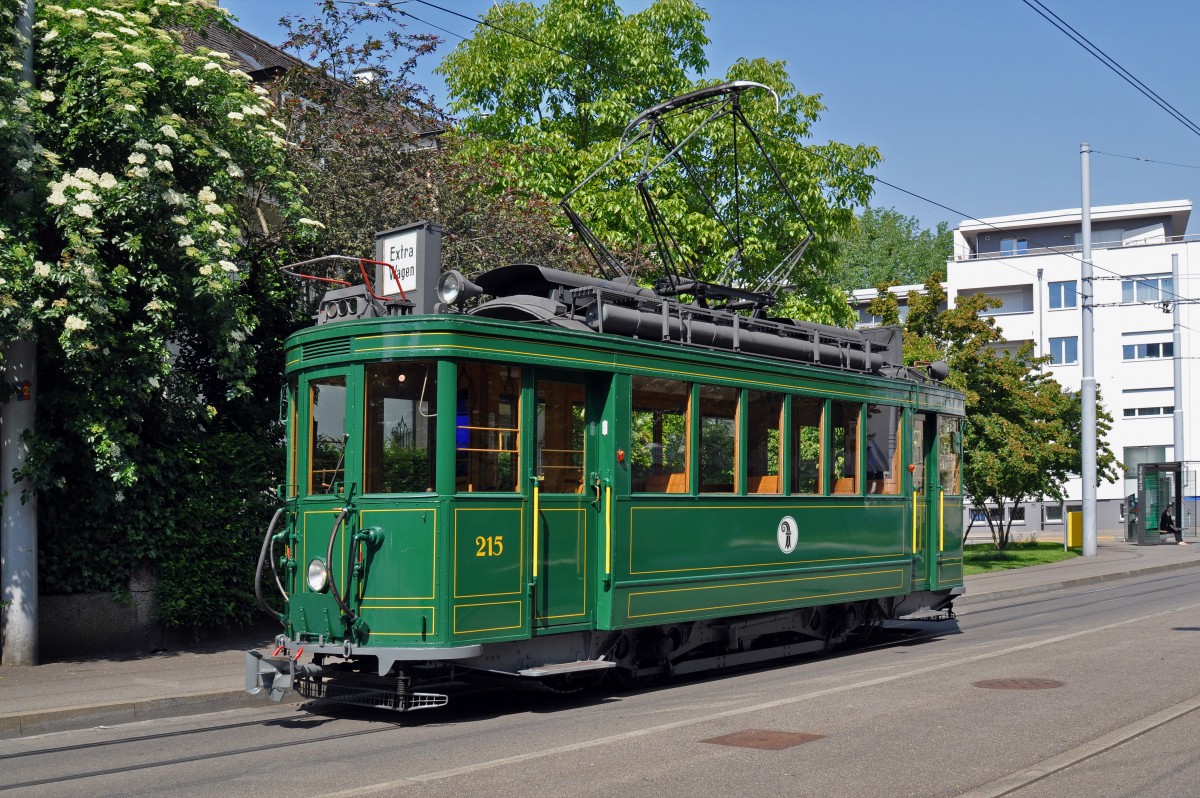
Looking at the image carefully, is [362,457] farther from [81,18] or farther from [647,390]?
[81,18]

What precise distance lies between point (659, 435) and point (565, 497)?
1.32m

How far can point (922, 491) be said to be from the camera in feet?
51.5

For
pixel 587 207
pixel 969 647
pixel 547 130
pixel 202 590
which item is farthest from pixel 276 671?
pixel 547 130

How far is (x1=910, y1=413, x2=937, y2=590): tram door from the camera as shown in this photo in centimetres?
1539

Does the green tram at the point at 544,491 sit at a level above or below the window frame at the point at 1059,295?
below

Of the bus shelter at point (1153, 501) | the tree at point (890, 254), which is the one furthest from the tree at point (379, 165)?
the tree at point (890, 254)

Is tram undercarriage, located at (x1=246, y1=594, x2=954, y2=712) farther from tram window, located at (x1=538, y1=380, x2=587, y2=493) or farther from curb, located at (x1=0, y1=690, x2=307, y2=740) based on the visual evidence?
tram window, located at (x1=538, y1=380, x2=587, y2=493)

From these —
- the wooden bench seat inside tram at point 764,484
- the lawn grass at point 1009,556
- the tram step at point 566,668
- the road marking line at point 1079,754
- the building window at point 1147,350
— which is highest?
the building window at point 1147,350

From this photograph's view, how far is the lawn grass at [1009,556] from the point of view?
95.4 ft

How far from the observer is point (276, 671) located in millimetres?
9812

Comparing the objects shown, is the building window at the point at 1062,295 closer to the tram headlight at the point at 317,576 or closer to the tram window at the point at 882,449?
the tram window at the point at 882,449

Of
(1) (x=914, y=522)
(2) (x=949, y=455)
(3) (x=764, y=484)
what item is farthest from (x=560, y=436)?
(2) (x=949, y=455)

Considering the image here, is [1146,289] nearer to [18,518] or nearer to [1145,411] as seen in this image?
[1145,411]

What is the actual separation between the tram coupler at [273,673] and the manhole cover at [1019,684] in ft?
18.4
